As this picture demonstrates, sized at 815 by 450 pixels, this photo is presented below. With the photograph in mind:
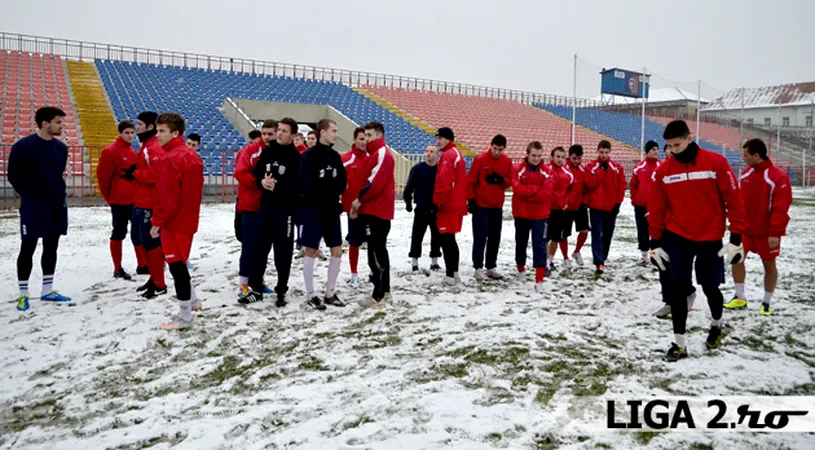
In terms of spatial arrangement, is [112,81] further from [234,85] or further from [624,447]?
[624,447]

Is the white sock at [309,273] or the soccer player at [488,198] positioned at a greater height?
the soccer player at [488,198]

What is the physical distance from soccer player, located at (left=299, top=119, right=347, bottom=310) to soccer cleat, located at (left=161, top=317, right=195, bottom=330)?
1260mm

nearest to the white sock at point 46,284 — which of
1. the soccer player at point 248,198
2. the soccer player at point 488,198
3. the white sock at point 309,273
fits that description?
the soccer player at point 248,198

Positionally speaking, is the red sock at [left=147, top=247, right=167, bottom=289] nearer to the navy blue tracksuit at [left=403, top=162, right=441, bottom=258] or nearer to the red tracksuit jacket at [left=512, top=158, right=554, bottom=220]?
the navy blue tracksuit at [left=403, top=162, right=441, bottom=258]

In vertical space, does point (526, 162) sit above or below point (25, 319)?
above

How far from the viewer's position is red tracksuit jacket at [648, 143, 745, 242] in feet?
13.5

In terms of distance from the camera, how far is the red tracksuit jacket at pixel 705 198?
4125 mm

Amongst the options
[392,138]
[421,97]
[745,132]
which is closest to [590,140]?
[421,97]

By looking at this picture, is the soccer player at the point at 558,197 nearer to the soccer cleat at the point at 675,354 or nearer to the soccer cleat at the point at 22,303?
the soccer cleat at the point at 675,354

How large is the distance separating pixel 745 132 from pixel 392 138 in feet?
125

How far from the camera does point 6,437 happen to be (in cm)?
297

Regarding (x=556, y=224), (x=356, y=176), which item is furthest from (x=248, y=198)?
(x=556, y=224)

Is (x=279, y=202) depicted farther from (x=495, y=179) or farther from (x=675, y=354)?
(x=675, y=354)

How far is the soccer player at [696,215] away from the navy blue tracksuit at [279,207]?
3.67 metres
